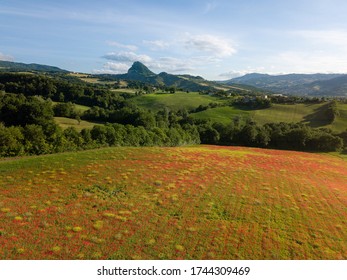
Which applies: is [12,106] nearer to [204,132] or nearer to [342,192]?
[204,132]

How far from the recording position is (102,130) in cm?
6225

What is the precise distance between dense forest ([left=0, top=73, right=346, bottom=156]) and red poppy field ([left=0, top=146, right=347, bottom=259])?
48.3 ft

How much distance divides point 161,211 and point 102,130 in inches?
1661

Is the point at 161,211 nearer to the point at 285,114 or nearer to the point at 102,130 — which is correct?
the point at 102,130

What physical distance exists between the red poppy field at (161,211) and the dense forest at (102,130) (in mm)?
14710

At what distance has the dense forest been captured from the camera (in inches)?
1986

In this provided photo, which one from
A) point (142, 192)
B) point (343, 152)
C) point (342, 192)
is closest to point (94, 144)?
point (142, 192)

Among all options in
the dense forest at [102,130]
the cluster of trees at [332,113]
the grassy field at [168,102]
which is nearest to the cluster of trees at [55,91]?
the dense forest at [102,130]

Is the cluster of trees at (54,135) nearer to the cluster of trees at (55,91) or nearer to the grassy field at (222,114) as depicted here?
the grassy field at (222,114)

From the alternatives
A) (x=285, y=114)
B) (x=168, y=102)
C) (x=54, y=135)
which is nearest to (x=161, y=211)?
(x=54, y=135)

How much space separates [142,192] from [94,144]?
33.0 metres

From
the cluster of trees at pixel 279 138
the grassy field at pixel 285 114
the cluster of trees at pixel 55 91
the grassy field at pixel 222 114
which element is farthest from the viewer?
the cluster of trees at pixel 55 91

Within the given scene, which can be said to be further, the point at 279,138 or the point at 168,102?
the point at 168,102

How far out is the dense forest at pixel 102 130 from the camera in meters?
50.4
